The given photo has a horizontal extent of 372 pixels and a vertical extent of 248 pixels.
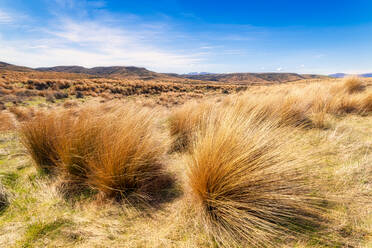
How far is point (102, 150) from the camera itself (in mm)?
1714

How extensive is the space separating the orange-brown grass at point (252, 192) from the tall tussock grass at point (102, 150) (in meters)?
0.64

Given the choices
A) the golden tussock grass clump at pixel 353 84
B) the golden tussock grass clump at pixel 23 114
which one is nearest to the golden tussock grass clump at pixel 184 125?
the golden tussock grass clump at pixel 23 114

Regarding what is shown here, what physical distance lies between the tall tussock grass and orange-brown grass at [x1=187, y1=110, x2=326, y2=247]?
638mm

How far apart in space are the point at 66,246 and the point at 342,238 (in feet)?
5.97

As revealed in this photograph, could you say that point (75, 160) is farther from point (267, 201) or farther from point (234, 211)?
point (267, 201)

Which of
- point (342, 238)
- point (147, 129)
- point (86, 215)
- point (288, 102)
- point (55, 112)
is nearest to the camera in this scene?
point (342, 238)

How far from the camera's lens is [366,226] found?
3.70 feet

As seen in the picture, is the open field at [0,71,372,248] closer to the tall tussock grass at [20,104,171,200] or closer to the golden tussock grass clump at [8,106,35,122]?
the tall tussock grass at [20,104,171,200]

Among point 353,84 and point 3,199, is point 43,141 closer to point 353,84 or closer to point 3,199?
point 3,199

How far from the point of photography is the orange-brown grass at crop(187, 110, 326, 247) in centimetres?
115

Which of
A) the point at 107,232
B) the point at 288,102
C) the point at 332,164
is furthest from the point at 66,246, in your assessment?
the point at 288,102

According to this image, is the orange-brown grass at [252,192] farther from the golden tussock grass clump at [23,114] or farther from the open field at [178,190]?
the golden tussock grass clump at [23,114]

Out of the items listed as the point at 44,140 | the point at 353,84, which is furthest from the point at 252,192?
the point at 353,84

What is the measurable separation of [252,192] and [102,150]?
1.45 meters
